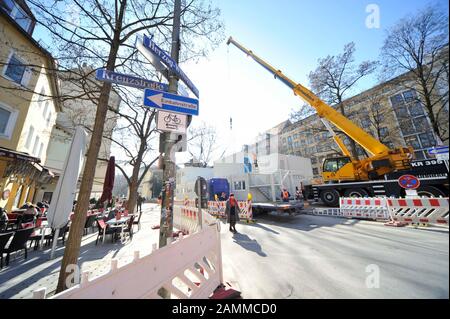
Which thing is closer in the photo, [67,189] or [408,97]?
[408,97]

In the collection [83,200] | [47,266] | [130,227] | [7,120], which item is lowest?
[47,266]

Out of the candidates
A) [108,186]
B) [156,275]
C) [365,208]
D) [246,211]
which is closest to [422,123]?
[156,275]

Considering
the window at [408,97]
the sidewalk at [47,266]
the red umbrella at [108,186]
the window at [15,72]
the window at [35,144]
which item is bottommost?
the sidewalk at [47,266]

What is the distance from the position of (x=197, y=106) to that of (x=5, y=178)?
A: 1232 centimetres

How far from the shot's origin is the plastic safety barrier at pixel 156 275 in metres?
1.43

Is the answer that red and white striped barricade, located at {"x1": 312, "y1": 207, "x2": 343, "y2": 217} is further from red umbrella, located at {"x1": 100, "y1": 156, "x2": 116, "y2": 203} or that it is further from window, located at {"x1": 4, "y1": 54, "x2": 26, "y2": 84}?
window, located at {"x1": 4, "y1": 54, "x2": 26, "y2": 84}

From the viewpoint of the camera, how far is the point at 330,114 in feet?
36.3

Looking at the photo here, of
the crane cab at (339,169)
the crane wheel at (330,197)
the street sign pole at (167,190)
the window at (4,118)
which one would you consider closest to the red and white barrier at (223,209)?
the crane wheel at (330,197)

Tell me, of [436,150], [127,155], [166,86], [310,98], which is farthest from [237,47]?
[436,150]

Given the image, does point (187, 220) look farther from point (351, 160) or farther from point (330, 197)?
point (351, 160)

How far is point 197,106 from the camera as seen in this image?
3.33 meters

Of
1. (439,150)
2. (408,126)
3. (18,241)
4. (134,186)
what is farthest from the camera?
(134,186)

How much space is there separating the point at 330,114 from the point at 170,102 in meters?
11.4

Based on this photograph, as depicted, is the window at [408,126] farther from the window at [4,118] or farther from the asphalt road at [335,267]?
the window at [4,118]
